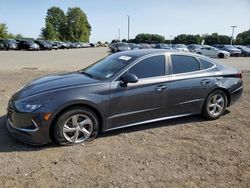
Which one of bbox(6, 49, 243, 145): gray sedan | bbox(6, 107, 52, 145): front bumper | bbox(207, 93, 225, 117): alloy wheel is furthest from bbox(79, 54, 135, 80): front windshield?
bbox(207, 93, 225, 117): alloy wheel

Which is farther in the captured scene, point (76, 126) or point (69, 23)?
point (69, 23)

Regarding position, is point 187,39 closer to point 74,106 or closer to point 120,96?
point 120,96

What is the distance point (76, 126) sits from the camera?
463 cm

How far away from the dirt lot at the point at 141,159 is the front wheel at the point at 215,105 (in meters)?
0.44

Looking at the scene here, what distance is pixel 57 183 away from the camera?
3.52 meters

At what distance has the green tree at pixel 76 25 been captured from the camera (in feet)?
330

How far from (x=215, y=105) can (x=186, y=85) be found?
1.02 metres

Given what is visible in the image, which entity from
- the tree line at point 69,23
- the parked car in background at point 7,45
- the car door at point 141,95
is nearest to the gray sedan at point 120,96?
the car door at point 141,95

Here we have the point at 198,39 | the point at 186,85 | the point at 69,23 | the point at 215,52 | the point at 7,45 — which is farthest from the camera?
the point at 69,23

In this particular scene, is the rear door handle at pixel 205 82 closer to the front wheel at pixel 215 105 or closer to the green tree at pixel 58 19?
the front wheel at pixel 215 105

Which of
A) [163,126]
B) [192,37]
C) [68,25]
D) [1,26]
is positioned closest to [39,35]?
[68,25]

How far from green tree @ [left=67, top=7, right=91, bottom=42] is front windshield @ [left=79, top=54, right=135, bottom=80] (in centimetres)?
9779

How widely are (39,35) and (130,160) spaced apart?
91.2 metres

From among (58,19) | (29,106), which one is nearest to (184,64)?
(29,106)
